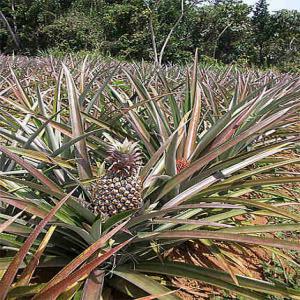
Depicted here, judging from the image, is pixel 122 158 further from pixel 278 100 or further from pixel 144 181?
pixel 278 100

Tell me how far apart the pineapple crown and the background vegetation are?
61.9ft

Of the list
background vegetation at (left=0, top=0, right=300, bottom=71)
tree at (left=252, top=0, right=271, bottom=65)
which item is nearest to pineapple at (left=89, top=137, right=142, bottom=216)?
background vegetation at (left=0, top=0, right=300, bottom=71)

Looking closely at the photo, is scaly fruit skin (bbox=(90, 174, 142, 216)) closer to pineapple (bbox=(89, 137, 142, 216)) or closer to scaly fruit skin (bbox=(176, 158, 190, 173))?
pineapple (bbox=(89, 137, 142, 216))

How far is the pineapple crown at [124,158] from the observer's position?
1.29 m

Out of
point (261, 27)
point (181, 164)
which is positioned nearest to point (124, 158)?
point (181, 164)

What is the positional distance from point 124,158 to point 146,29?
2199 cm

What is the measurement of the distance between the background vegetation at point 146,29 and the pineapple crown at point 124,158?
18.9 metres

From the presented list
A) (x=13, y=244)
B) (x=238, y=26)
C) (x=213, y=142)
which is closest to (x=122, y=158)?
(x=13, y=244)

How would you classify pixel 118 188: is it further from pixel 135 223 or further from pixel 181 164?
pixel 181 164

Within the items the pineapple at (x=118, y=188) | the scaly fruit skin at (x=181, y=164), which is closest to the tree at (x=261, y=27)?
the scaly fruit skin at (x=181, y=164)

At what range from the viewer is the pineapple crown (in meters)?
1.29

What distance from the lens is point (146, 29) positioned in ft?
72.7

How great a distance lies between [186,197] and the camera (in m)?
1.56

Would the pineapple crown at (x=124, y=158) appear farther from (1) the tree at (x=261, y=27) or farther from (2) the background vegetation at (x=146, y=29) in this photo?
(1) the tree at (x=261, y=27)
